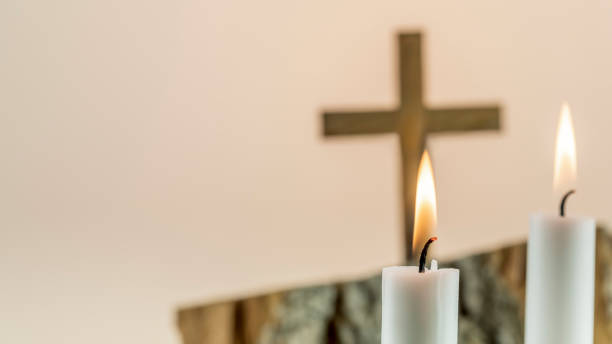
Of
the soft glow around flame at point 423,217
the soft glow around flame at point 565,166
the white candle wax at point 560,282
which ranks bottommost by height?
the white candle wax at point 560,282

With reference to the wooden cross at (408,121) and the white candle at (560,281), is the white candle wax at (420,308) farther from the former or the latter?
the wooden cross at (408,121)

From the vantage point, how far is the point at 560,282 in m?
0.38

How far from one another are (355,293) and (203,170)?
1.19 ft

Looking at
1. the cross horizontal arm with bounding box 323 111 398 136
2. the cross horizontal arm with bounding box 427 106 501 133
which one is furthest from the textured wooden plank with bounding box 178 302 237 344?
the cross horizontal arm with bounding box 427 106 501 133

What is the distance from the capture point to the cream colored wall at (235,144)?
133 cm

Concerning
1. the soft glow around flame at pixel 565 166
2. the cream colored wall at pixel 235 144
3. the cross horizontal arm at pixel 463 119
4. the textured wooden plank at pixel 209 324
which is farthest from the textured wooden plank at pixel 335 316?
the soft glow around flame at pixel 565 166

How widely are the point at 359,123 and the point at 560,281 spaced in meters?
1.13

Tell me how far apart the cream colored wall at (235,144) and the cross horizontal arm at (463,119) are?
0.05m

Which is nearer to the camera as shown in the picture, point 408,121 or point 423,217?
point 423,217

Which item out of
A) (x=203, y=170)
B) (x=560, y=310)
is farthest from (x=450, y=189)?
(x=560, y=310)

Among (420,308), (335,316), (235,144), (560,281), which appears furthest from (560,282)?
(235,144)

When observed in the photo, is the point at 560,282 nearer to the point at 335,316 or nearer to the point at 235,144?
the point at 335,316

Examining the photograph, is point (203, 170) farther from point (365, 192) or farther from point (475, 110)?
point (475, 110)

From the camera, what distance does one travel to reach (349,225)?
5.10ft
